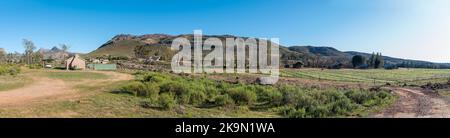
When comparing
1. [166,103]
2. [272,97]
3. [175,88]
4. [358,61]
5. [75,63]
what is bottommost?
[272,97]

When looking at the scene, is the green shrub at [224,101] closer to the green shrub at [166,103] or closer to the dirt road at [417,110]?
the green shrub at [166,103]

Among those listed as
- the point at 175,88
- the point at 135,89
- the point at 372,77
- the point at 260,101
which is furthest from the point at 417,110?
the point at 372,77

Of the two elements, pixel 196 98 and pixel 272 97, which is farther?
pixel 272 97

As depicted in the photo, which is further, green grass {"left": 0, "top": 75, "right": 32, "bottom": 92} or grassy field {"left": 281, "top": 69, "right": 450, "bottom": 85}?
grassy field {"left": 281, "top": 69, "right": 450, "bottom": 85}

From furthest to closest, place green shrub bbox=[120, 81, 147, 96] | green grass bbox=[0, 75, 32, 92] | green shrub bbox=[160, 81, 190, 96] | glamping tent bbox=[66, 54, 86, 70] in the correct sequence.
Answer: glamping tent bbox=[66, 54, 86, 70] → green shrub bbox=[160, 81, 190, 96] → green grass bbox=[0, 75, 32, 92] → green shrub bbox=[120, 81, 147, 96]

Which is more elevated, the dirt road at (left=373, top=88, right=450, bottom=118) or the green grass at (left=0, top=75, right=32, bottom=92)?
the green grass at (left=0, top=75, right=32, bottom=92)

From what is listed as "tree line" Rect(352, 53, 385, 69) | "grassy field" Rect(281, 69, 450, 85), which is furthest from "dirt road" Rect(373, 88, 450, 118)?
"tree line" Rect(352, 53, 385, 69)

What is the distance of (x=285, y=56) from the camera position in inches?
6639

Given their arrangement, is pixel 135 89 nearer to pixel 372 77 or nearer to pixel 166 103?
pixel 166 103

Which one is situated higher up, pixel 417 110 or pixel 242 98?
pixel 242 98

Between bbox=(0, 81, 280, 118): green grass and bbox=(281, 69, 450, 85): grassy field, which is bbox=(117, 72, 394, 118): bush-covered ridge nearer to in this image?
Result: bbox=(0, 81, 280, 118): green grass

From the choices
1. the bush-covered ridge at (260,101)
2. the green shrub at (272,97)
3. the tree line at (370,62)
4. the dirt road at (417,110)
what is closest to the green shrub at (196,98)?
the bush-covered ridge at (260,101)
